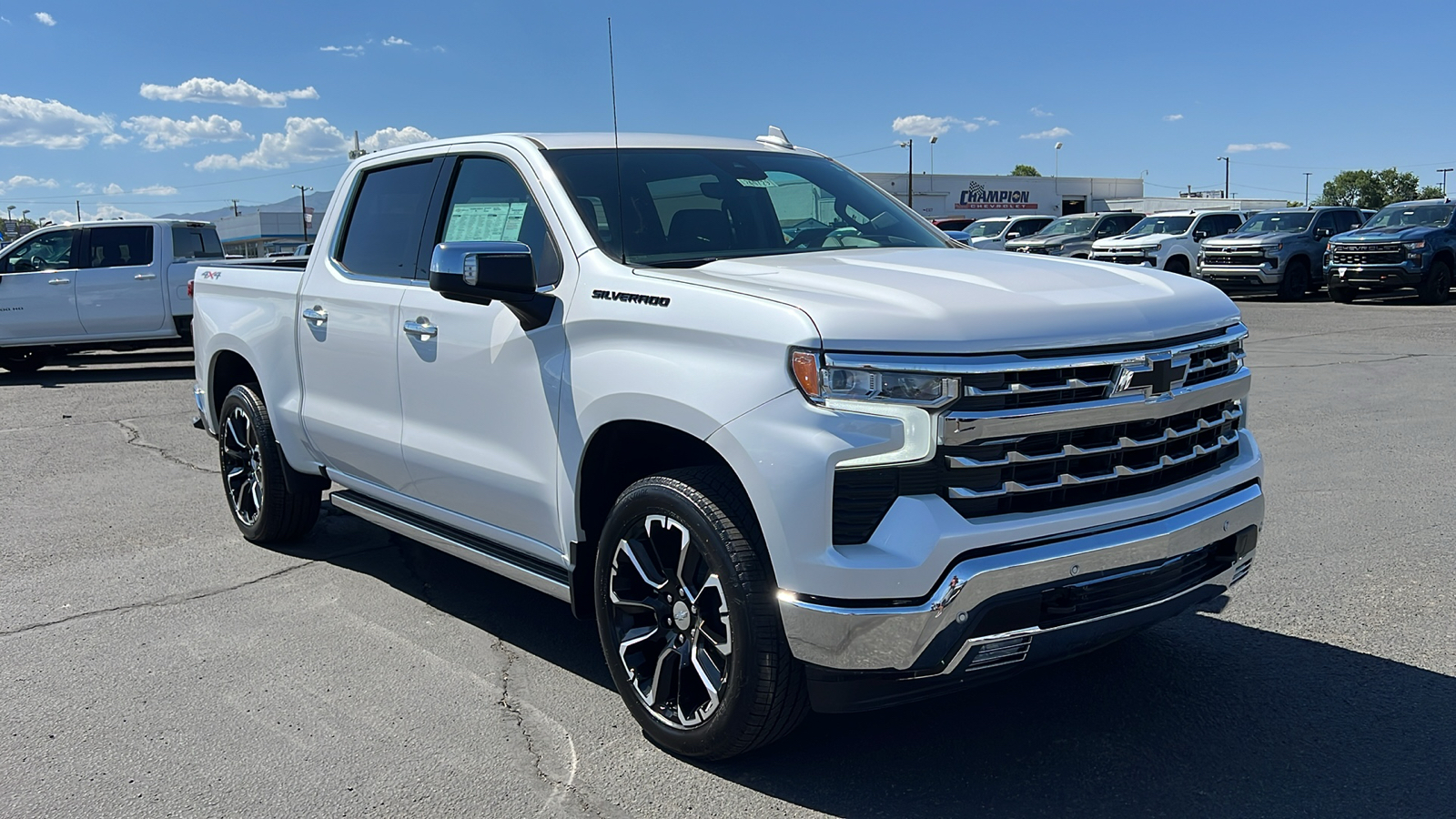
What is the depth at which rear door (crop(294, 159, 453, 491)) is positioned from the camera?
188 inches

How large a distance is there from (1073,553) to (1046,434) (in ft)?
1.04

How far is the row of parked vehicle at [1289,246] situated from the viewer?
2116 cm

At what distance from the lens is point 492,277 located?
3.69 meters

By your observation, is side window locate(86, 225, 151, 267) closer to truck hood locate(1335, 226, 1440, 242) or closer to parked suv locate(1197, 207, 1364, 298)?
parked suv locate(1197, 207, 1364, 298)

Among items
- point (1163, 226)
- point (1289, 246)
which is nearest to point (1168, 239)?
point (1163, 226)

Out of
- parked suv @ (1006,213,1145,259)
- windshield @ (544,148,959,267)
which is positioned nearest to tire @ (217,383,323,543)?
windshield @ (544,148,959,267)

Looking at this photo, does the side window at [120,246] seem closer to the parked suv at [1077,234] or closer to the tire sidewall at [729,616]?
the tire sidewall at [729,616]

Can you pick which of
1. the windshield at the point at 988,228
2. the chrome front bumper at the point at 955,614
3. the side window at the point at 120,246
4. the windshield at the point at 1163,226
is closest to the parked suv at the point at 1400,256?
the windshield at the point at 1163,226

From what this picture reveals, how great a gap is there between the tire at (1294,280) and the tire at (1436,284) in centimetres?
244

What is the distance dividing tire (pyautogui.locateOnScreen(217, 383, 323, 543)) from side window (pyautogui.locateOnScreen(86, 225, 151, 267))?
10.2 m

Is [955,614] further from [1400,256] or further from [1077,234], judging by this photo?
[1077,234]

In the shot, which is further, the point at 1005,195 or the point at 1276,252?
the point at 1005,195

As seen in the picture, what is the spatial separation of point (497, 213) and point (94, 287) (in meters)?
12.8

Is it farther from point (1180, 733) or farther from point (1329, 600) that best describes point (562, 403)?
point (1329, 600)
